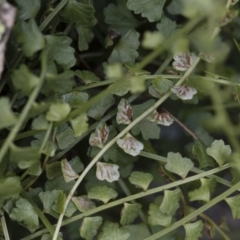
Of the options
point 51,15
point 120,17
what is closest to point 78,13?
point 51,15

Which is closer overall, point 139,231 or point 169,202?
point 169,202

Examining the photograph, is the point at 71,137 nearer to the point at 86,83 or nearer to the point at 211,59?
the point at 86,83

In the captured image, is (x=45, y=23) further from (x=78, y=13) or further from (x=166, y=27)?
(x=166, y=27)

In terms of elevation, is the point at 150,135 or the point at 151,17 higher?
the point at 151,17

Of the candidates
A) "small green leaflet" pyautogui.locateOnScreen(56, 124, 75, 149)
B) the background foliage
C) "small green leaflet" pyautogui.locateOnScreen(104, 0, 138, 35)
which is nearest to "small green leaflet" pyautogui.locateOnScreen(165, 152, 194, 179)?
the background foliage

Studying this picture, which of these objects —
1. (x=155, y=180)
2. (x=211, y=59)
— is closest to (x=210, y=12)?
(x=211, y=59)

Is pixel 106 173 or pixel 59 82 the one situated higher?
pixel 59 82
